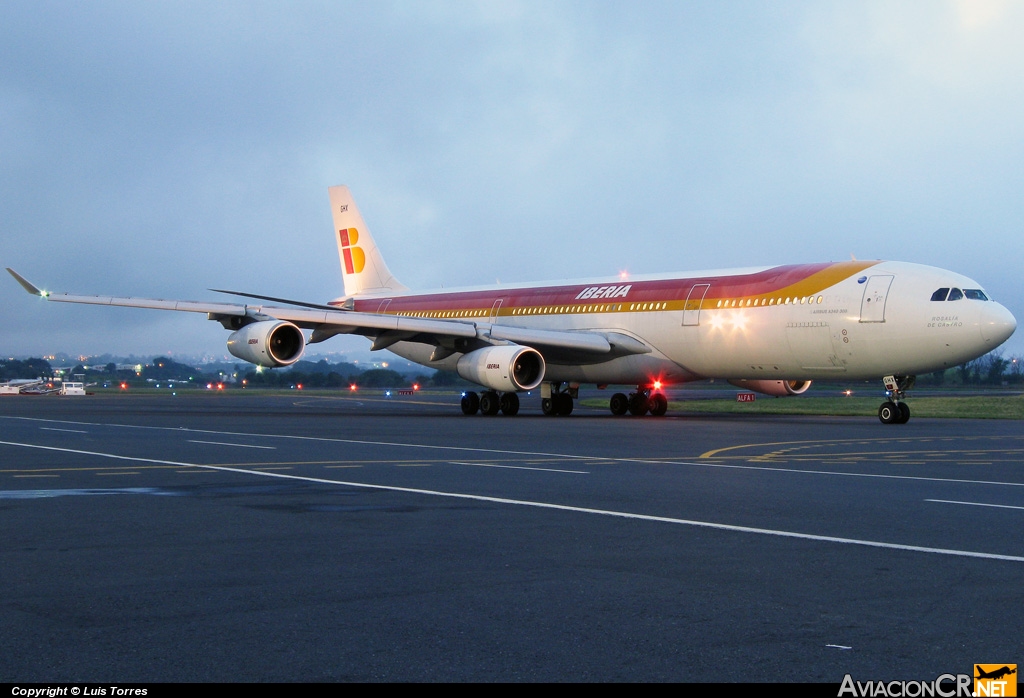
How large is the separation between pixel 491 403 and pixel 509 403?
1.97ft

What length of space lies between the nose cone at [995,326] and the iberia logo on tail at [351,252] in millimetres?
26791

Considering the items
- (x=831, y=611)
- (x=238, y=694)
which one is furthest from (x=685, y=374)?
(x=238, y=694)

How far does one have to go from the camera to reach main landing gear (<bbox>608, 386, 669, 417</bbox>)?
116 ft

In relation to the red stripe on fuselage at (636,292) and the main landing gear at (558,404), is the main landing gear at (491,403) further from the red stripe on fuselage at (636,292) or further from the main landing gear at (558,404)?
the red stripe on fuselage at (636,292)

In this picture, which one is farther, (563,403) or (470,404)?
(563,403)

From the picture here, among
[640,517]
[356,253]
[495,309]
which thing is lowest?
[640,517]

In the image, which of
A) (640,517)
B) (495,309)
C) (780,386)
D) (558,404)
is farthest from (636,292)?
(640,517)

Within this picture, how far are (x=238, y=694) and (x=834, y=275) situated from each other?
26.8 metres

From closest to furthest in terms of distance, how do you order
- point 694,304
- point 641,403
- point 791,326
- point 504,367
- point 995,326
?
point 995,326 → point 791,326 → point 504,367 → point 694,304 → point 641,403

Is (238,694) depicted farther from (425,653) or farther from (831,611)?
(831,611)

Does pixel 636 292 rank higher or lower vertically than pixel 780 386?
higher

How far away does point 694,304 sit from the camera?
3173cm

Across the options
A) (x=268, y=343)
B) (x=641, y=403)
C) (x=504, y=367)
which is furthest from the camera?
(x=641, y=403)

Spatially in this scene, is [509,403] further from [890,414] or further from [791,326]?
[890,414]
